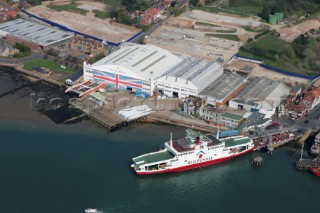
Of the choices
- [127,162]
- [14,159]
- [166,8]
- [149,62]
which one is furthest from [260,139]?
[166,8]

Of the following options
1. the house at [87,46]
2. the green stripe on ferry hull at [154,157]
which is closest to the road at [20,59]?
the house at [87,46]

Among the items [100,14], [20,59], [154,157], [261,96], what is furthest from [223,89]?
[100,14]

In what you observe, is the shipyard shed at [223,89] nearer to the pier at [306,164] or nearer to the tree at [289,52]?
the tree at [289,52]

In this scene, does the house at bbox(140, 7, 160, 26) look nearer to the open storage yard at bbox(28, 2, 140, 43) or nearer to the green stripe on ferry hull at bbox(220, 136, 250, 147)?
the open storage yard at bbox(28, 2, 140, 43)

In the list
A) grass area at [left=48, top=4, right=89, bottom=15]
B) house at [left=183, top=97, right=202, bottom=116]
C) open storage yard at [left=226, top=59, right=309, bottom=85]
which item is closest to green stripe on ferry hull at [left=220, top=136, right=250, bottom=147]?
house at [left=183, top=97, right=202, bottom=116]

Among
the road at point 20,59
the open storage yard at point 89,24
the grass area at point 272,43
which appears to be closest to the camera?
the road at point 20,59
